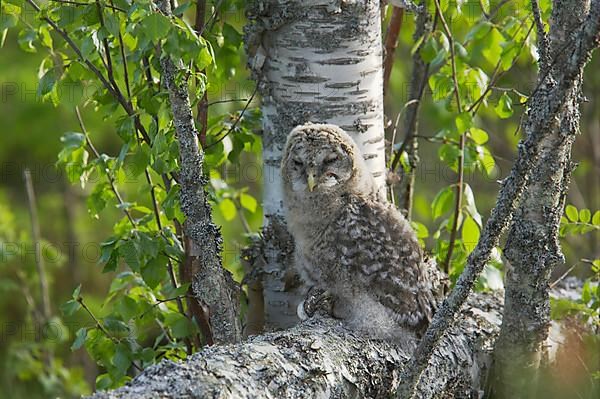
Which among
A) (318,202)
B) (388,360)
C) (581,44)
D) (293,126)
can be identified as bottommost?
(388,360)

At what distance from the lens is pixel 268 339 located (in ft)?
8.11

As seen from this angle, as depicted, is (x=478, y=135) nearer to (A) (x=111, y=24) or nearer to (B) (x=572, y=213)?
(B) (x=572, y=213)

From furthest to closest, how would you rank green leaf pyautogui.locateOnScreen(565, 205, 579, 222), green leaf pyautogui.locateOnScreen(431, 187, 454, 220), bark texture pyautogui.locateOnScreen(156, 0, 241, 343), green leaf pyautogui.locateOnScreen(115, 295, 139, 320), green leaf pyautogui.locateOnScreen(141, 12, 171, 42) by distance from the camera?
green leaf pyautogui.locateOnScreen(431, 187, 454, 220) → green leaf pyautogui.locateOnScreen(565, 205, 579, 222) → green leaf pyautogui.locateOnScreen(115, 295, 139, 320) → bark texture pyautogui.locateOnScreen(156, 0, 241, 343) → green leaf pyautogui.locateOnScreen(141, 12, 171, 42)

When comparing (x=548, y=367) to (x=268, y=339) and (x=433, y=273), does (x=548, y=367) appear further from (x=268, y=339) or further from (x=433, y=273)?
(x=268, y=339)

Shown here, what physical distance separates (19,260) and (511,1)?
4.95 meters

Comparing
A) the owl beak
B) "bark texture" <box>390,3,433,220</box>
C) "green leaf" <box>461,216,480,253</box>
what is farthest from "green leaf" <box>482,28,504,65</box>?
the owl beak

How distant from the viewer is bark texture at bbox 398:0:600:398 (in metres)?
2.02

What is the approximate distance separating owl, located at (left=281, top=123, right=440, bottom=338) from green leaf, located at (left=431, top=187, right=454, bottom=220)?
1.08 feet

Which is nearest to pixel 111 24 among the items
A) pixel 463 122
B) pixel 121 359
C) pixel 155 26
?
pixel 155 26

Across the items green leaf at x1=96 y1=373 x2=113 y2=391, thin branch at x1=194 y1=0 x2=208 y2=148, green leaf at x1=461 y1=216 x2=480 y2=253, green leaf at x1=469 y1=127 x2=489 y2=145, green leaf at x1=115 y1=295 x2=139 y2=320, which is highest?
thin branch at x1=194 y1=0 x2=208 y2=148

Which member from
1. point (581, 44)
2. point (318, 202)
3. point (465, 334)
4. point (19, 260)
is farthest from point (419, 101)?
point (19, 260)

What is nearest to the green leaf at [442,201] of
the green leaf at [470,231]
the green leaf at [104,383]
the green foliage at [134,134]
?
the green leaf at [470,231]

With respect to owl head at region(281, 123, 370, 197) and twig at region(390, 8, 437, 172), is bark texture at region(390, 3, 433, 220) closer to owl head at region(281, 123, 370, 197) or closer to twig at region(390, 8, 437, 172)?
twig at region(390, 8, 437, 172)

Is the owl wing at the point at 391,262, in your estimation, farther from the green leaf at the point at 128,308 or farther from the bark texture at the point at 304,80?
the green leaf at the point at 128,308
